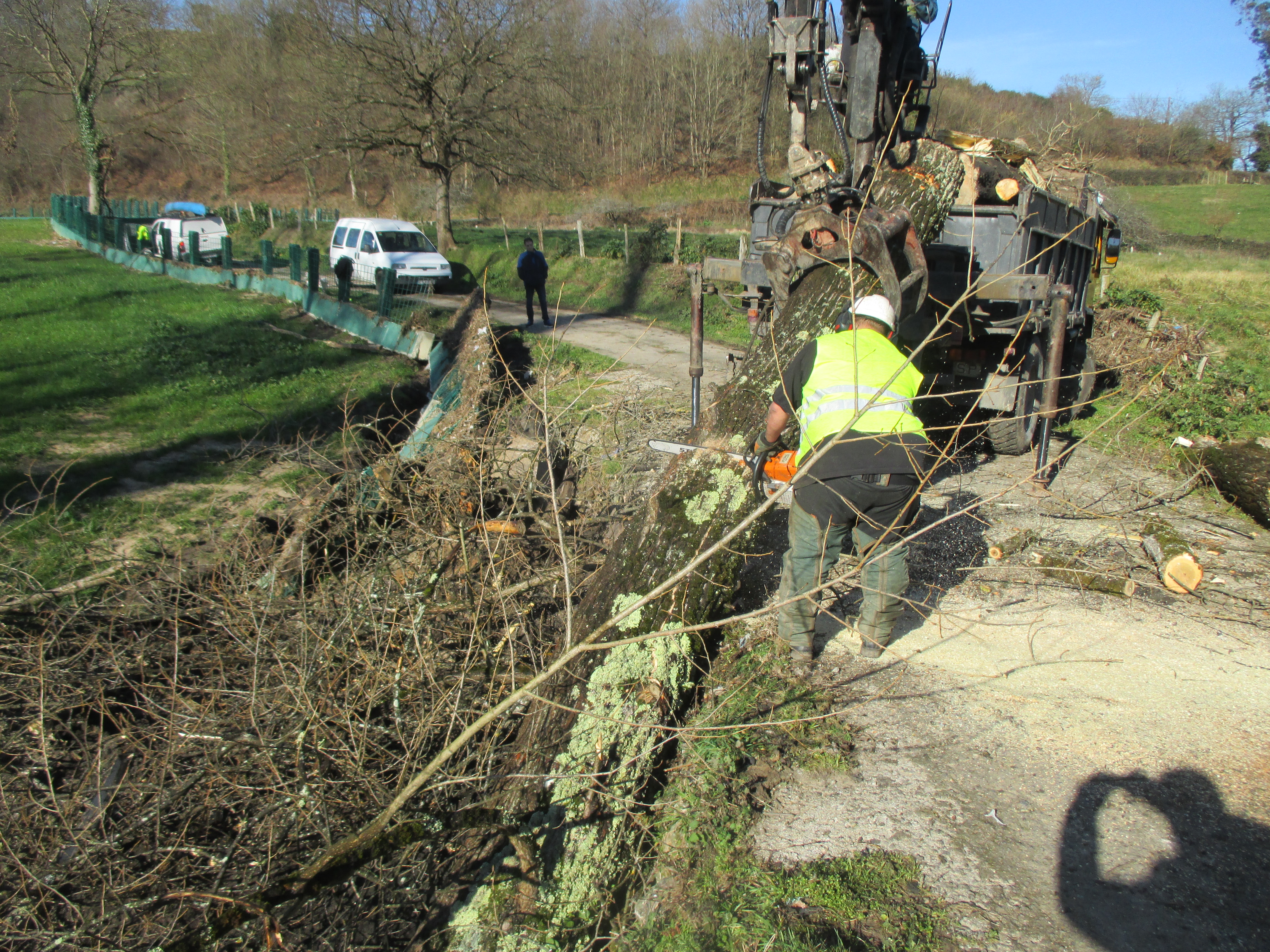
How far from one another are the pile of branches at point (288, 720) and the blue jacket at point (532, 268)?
826 centimetres

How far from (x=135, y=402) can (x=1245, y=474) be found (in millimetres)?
10594

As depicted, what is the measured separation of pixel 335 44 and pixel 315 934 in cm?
2591

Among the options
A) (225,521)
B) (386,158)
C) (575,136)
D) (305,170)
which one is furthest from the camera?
(305,170)

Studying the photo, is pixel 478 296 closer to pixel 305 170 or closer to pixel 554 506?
pixel 554 506

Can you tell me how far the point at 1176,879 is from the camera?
253cm

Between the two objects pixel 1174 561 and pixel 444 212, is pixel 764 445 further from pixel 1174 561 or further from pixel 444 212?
pixel 444 212

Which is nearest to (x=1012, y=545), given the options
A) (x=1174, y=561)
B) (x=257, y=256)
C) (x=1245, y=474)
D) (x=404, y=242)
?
(x=1174, y=561)

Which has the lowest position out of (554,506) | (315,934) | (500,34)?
(315,934)

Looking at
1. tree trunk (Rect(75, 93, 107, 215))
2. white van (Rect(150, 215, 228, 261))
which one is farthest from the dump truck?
tree trunk (Rect(75, 93, 107, 215))

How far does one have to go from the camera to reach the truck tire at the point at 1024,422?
21.3ft

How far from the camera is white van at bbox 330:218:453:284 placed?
16.8 meters

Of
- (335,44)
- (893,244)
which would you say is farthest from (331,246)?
(893,244)

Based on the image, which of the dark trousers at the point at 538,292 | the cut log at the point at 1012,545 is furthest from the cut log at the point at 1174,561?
the dark trousers at the point at 538,292

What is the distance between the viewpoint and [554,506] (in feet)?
8.99
